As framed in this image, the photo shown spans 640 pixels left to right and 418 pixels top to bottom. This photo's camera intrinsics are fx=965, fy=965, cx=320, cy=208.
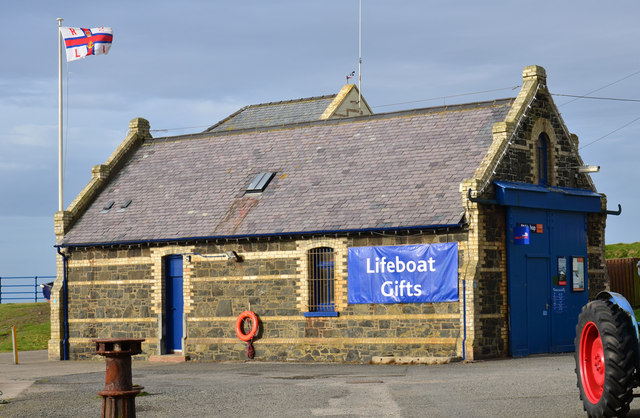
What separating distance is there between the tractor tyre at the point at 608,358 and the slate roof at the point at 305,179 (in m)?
12.4

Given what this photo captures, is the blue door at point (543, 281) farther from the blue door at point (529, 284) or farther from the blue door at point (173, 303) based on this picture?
the blue door at point (173, 303)

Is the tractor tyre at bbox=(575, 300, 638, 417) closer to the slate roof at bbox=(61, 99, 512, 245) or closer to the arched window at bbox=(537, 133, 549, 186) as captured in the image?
the slate roof at bbox=(61, 99, 512, 245)

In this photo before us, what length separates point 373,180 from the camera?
27.4 metres

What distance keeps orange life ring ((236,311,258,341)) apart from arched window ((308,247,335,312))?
1789 millimetres

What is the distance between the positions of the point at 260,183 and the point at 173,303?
458 centimetres

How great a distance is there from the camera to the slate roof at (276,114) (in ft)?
136

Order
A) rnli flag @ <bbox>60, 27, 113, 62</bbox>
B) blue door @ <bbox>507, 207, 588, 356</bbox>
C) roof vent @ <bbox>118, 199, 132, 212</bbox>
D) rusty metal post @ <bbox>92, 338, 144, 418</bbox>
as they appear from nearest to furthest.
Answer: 1. rusty metal post @ <bbox>92, 338, 144, 418</bbox>
2. blue door @ <bbox>507, 207, 588, 356</bbox>
3. roof vent @ <bbox>118, 199, 132, 212</bbox>
4. rnli flag @ <bbox>60, 27, 113, 62</bbox>

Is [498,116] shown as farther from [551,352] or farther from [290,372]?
[290,372]

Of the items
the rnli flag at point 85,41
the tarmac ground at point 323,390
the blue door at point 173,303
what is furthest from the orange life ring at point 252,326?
the rnli flag at point 85,41

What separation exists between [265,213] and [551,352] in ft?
29.4

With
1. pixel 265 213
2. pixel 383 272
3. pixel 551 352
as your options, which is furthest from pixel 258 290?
pixel 551 352

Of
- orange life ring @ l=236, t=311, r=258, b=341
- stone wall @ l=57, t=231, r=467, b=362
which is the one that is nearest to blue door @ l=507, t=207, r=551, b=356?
stone wall @ l=57, t=231, r=467, b=362

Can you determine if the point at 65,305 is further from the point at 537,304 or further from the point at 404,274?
the point at 537,304

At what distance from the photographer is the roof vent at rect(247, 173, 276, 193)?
2933 cm
